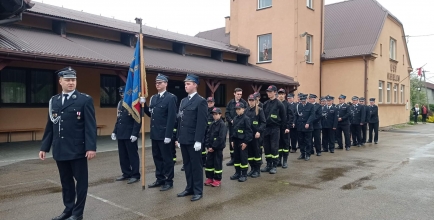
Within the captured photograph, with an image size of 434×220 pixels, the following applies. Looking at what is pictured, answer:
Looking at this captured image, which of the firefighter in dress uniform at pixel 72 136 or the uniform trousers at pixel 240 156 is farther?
the uniform trousers at pixel 240 156

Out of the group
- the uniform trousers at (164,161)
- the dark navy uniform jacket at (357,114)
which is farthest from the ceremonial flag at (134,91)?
→ the dark navy uniform jacket at (357,114)

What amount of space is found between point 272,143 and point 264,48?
15.2m

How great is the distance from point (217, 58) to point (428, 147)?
38.6ft

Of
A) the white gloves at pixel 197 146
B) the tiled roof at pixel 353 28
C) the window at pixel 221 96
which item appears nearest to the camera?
the white gloves at pixel 197 146

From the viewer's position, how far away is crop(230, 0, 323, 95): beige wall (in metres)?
20.8

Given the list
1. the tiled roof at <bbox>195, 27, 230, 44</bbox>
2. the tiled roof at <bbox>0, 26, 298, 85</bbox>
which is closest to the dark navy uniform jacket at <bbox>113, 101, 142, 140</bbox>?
the tiled roof at <bbox>0, 26, 298, 85</bbox>

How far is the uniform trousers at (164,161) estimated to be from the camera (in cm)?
624

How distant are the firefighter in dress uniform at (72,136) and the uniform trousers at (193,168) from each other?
1.74m

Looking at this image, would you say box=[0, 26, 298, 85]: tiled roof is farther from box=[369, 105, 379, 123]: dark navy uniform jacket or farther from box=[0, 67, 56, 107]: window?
box=[369, 105, 379, 123]: dark navy uniform jacket

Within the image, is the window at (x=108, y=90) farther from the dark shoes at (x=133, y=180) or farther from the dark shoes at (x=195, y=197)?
the dark shoes at (x=195, y=197)

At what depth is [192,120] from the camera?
579 centimetres

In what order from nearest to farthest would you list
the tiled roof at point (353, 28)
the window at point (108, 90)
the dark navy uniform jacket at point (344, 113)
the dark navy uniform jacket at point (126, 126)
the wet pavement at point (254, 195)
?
1. the wet pavement at point (254, 195)
2. the dark navy uniform jacket at point (126, 126)
3. the dark navy uniform jacket at point (344, 113)
4. the window at point (108, 90)
5. the tiled roof at point (353, 28)

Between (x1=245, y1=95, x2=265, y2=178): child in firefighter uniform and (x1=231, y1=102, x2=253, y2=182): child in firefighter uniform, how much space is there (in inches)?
9.7

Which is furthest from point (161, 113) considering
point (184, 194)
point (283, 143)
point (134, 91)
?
point (283, 143)
